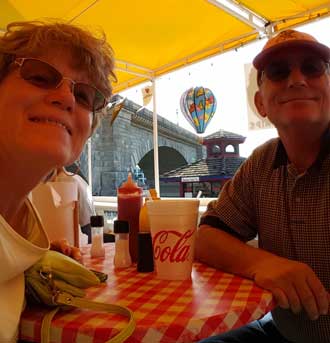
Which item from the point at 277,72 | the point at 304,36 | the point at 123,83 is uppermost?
the point at 123,83

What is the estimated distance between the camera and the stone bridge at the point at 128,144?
21.6ft

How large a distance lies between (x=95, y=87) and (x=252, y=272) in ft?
2.26

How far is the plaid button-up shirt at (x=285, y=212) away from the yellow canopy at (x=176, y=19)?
178 centimetres

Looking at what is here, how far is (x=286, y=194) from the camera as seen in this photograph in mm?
1115

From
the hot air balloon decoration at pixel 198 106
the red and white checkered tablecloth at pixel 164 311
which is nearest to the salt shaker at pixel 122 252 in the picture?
the red and white checkered tablecloth at pixel 164 311

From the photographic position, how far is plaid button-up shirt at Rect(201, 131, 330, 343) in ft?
3.38

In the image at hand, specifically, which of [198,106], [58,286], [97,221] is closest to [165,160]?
[198,106]

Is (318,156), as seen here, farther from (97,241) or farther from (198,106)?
(198,106)

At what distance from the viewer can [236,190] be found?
1239 millimetres

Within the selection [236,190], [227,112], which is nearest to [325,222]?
[236,190]

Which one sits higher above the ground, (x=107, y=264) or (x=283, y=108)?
(x=283, y=108)

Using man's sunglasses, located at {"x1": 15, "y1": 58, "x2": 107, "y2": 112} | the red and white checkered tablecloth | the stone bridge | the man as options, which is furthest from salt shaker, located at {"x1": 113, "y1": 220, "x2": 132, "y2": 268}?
the stone bridge

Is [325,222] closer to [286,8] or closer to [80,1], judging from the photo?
[286,8]

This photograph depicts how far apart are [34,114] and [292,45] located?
0.87 m
